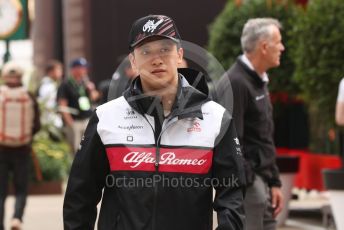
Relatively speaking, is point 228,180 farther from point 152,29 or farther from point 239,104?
point 239,104

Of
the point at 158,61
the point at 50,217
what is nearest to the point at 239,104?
the point at 158,61

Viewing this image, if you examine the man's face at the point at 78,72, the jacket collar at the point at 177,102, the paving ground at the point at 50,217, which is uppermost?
the jacket collar at the point at 177,102

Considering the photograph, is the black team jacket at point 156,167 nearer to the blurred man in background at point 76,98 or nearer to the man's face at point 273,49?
the man's face at point 273,49

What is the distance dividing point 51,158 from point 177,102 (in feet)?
39.5

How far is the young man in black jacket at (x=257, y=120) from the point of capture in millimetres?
6992

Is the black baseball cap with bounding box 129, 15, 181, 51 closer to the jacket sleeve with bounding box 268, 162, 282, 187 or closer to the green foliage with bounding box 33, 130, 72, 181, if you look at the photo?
the jacket sleeve with bounding box 268, 162, 282, 187

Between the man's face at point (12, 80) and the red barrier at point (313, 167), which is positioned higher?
the man's face at point (12, 80)

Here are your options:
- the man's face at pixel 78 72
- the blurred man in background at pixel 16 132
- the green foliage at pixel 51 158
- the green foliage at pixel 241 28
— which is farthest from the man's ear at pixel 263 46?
the man's face at pixel 78 72

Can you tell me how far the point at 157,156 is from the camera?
185 inches

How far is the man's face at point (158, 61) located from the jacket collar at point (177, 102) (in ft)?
0.25

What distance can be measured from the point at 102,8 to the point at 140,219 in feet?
71.8

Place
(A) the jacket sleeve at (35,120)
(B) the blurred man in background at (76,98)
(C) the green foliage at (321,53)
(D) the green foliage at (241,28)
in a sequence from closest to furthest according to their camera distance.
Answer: (C) the green foliage at (321,53) → (A) the jacket sleeve at (35,120) → (D) the green foliage at (241,28) → (B) the blurred man in background at (76,98)

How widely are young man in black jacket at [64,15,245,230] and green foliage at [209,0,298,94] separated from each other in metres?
8.31

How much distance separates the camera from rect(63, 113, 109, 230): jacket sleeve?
4824mm
